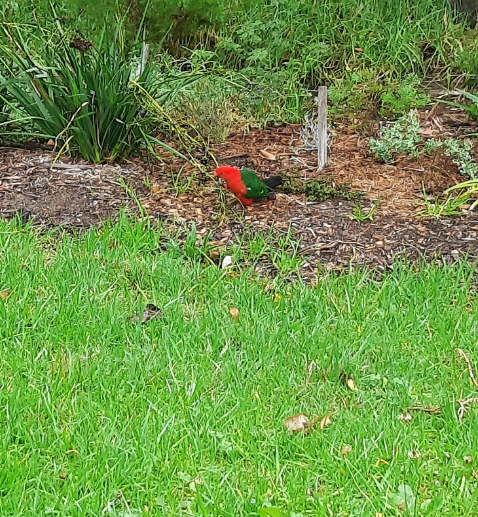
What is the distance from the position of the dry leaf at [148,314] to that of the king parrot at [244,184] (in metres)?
1.08

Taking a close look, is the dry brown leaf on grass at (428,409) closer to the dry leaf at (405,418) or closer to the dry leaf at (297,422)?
the dry leaf at (405,418)

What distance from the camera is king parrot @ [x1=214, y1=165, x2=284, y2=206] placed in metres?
3.84

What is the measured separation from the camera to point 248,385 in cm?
250

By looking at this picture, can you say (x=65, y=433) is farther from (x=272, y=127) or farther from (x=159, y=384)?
(x=272, y=127)

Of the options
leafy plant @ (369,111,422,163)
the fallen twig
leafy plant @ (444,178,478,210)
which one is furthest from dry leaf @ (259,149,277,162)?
the fallen twig

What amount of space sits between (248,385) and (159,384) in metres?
0.31

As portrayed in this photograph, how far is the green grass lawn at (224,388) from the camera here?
6.69ft

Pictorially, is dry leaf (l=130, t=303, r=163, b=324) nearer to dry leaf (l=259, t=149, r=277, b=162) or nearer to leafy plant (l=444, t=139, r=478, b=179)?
dry leaf (l=259, t=149, r=277, b=162)

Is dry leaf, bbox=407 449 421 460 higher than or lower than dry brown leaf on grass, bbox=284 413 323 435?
higher

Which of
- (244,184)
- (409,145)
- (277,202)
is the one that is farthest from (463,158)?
(244,184)

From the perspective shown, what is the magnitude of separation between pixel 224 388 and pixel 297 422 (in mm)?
299

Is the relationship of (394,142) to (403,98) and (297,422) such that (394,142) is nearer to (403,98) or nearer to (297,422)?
(403,98)

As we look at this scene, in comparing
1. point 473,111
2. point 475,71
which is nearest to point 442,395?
point 473,111

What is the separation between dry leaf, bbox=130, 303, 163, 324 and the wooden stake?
189cm
